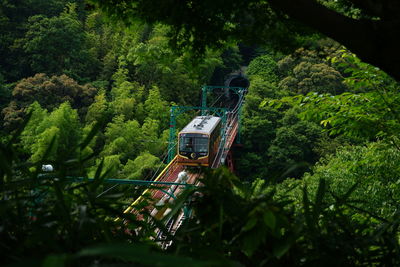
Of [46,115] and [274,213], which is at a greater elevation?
[274,213]

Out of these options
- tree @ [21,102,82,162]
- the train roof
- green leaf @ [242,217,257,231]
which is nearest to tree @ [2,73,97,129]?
tree @ [21,102,82,162]

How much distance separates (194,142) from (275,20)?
41.6ft

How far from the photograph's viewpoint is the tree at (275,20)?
145 cm

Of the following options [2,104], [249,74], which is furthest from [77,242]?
[249,74]

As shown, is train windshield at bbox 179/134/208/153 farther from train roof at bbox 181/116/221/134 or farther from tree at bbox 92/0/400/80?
tree at bbox 92/0/400/80

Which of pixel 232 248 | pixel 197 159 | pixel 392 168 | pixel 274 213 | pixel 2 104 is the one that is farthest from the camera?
pixel 2 104

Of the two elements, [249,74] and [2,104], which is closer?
[2,104]

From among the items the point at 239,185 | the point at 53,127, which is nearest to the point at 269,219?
the point at 239,185

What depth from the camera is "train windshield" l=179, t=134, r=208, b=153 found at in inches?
574

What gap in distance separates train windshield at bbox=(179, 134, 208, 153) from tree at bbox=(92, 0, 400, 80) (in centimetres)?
1202

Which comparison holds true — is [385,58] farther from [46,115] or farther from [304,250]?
[46,115]

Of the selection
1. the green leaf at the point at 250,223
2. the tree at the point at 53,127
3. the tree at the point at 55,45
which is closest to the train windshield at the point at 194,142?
A: the tree at the point at 53,127

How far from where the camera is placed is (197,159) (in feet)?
48.0

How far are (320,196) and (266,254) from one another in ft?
0.78
